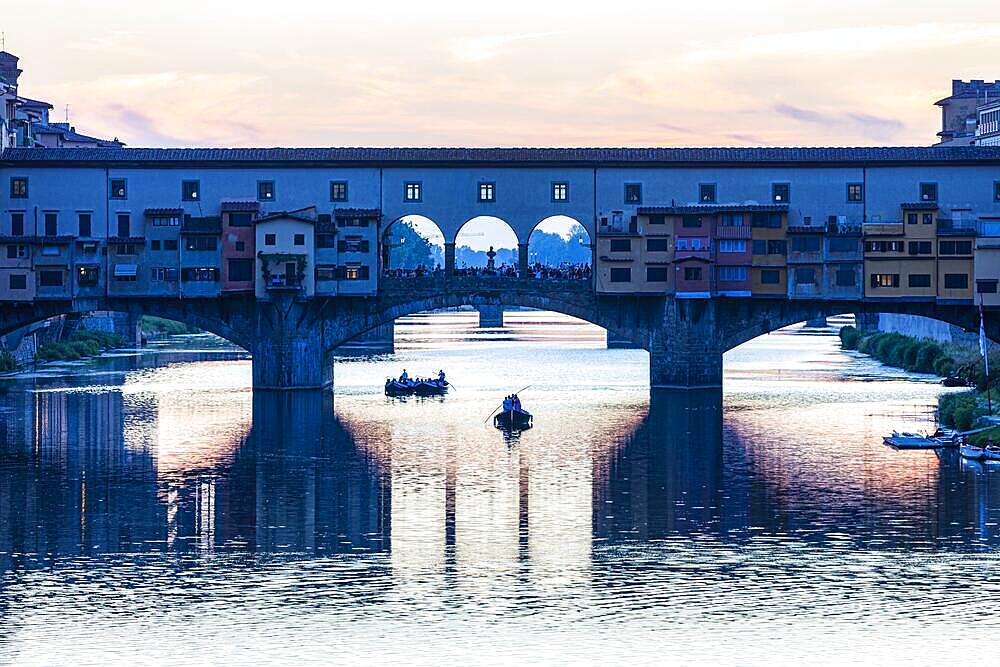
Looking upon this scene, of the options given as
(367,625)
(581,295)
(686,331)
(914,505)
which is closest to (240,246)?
(581,295)

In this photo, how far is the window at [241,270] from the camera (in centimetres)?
9094

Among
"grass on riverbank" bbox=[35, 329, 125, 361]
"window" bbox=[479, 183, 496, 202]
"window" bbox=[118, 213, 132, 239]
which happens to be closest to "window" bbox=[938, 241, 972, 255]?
"window" bbox=[479, 183, 496, 202]

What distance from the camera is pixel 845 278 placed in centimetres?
9069

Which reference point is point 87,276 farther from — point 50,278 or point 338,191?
point 338,191

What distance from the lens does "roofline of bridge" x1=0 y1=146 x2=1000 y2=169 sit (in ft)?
→ 300

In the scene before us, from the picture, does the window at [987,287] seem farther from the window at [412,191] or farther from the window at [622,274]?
the window at [412,191]

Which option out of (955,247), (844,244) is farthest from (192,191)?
(955,247)

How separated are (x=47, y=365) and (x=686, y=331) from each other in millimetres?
47486

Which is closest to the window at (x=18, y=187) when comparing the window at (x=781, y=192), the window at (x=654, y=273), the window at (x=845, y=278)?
the window at (x=654, y=273)

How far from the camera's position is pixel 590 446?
70.9 metres

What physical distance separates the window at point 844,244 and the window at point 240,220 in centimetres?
3105

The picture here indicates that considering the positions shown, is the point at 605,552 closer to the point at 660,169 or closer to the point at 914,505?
the point at 914,505

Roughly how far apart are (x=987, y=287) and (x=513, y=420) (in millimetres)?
27403

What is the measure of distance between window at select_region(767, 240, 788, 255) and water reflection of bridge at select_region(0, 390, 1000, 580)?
15.1m
